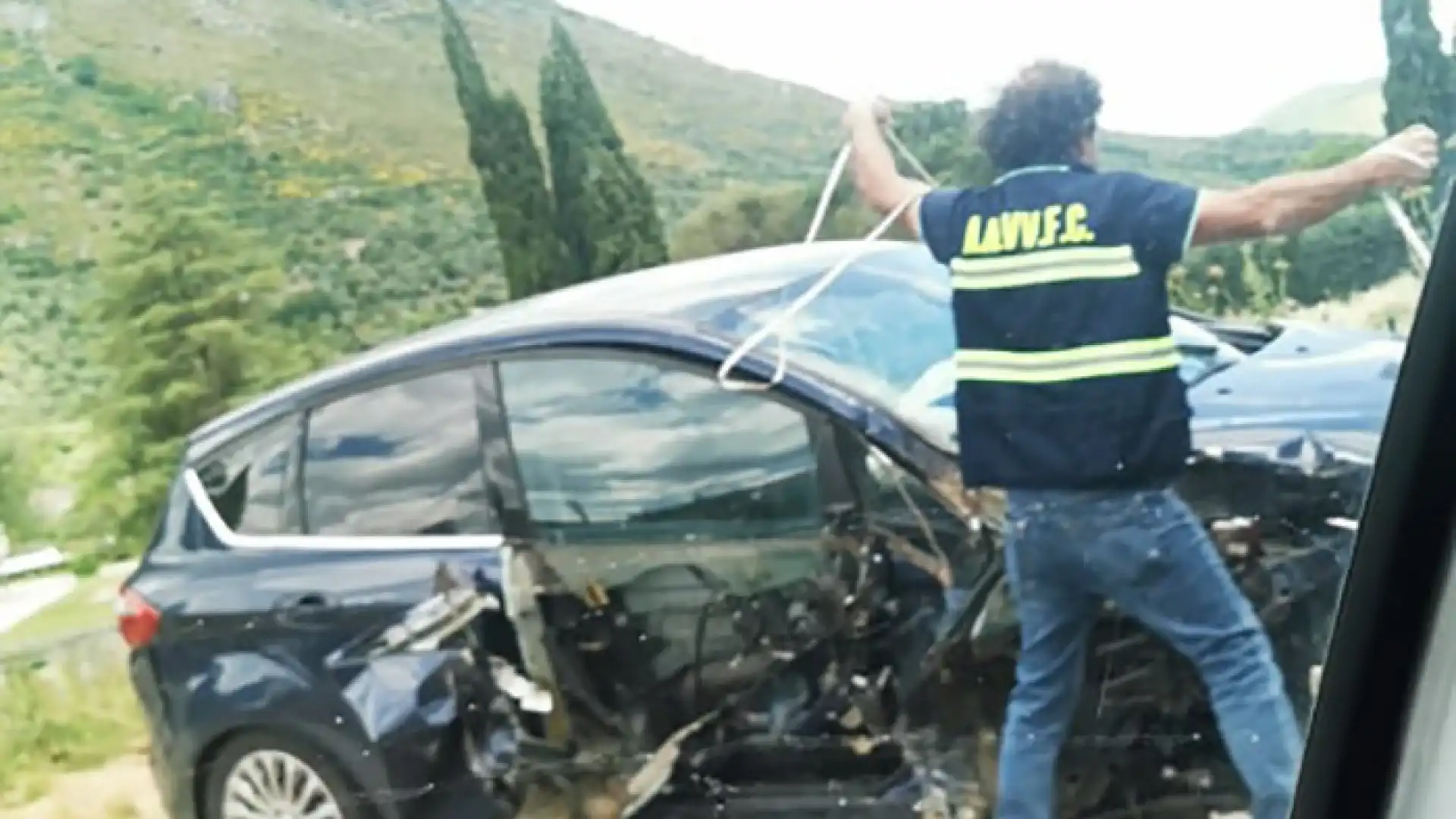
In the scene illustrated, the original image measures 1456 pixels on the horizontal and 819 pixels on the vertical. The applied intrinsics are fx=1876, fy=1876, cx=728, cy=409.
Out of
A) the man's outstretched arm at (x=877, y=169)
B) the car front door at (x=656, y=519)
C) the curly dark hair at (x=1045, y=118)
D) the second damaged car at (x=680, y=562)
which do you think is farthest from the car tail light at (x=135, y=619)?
the curly dark hair at (x=1045, y=118)

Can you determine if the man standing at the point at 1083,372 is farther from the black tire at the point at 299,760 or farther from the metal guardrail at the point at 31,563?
the metal guardrail at the point at 31,563

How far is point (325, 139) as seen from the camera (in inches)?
60.8

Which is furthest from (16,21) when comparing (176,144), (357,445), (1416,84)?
(1416,84)

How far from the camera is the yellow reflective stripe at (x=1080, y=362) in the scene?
1506mm

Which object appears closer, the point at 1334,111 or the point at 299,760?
the point at 1334,111

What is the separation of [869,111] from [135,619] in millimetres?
752

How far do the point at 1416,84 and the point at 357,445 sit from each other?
92cm

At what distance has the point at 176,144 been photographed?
1.54 metres

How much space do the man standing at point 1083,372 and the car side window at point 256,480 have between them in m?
0.54

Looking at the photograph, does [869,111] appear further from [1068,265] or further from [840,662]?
[840,662]

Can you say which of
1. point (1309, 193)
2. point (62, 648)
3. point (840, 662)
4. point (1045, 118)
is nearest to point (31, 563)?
point (62, 648)

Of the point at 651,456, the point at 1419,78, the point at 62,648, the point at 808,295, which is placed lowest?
the point at 62,648

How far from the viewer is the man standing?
1.50 metres

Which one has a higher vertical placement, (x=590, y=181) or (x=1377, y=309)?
(x=590, y=181)
